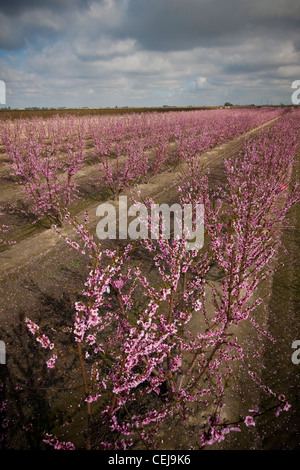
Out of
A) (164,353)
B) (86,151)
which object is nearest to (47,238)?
(164,353)

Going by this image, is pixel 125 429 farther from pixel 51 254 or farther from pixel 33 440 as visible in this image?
pixel 51 254

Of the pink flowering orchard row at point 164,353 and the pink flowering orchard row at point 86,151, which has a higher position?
the pink flowering orchard row at point 86,151

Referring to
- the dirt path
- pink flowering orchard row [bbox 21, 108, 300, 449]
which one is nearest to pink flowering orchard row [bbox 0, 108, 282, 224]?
the dirt path

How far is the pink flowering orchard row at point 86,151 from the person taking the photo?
10.9m

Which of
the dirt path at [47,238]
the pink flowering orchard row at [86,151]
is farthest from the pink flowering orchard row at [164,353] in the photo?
the pink flowering orchard row at [86,151]

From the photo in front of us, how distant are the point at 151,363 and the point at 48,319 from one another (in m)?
3.76

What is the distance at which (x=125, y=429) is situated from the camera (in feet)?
11.1

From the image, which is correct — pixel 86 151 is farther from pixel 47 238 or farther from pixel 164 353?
pixel 164 353

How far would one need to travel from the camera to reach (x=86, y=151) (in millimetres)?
22797

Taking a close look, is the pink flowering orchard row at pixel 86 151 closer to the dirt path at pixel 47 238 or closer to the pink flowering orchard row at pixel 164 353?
the dirt path at pixel 47 238

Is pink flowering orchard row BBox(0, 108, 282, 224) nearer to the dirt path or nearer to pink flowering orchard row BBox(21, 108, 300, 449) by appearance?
the dirt path

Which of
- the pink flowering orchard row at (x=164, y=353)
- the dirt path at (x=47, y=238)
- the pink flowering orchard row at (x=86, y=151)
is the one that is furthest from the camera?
the pink flowering orchard row at (x=86, y=151)

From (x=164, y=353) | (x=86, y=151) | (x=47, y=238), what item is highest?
(x=86, y=151)
